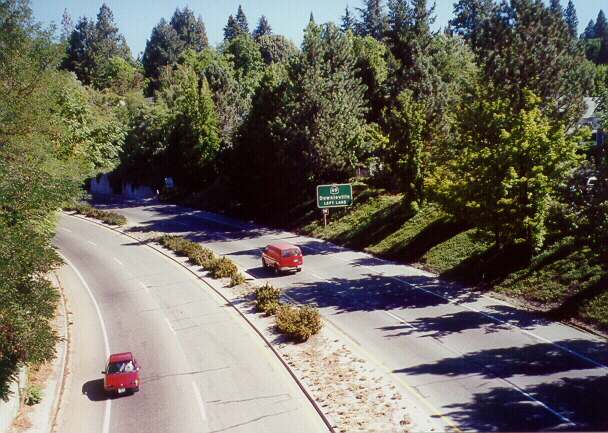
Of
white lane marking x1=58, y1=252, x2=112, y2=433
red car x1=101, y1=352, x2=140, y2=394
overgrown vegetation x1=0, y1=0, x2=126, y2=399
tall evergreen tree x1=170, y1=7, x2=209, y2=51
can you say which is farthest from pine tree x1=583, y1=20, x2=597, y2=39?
red car x1=101, y1=352, x2=140, y2=394

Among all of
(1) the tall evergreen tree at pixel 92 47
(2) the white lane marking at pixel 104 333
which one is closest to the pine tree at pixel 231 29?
(1) the tall evergreen tree at pixel 92 47

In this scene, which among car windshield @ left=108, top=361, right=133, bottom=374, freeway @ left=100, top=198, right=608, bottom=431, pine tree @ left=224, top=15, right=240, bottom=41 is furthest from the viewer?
pine tree @ left=224, top=15, right=240, bottom=41

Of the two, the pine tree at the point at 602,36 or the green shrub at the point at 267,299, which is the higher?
A: the pine tree at the point at 602,36

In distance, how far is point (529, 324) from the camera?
970 inches

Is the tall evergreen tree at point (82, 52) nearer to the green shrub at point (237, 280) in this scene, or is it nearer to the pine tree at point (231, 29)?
the pine tree at point (231, 29)

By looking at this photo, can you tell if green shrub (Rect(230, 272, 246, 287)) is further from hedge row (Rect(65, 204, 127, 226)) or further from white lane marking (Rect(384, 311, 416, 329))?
hedge row (Rect(65, 204, 127, 226))

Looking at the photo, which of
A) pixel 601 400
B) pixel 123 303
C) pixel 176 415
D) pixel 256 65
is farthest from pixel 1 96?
pixel 256 65

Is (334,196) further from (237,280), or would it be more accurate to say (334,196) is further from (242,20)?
(242,20)

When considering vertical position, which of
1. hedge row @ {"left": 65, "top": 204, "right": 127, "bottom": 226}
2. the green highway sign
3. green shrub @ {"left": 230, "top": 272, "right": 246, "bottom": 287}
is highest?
the green highway sign

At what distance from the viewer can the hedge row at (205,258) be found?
36.1 meters

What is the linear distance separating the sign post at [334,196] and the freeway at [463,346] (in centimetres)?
813

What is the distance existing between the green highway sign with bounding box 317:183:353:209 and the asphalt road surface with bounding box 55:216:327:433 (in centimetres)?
1366

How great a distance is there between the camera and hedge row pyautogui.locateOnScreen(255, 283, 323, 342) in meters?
24.7

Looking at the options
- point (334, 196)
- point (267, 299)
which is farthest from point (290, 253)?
point (334, 196)
